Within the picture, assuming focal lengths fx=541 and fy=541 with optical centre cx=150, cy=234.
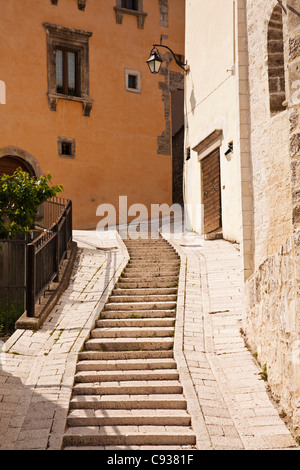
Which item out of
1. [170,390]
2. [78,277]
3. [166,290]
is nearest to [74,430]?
[170,390]

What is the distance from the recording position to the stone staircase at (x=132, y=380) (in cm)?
592

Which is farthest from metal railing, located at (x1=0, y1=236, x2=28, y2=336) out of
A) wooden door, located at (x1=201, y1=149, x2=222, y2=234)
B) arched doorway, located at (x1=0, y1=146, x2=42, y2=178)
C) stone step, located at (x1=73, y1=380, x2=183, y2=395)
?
arched doorway, located at (x1=0, y1=146, x2=42, y2=178)

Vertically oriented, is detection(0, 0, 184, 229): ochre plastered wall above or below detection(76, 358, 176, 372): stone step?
above

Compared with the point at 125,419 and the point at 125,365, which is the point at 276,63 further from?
the point at 125,419

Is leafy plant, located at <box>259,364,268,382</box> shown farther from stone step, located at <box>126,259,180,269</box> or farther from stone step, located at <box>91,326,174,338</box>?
stone step, located at <box>126,259,180,269</box>

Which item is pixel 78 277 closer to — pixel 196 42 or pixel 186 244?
pixel 186 244

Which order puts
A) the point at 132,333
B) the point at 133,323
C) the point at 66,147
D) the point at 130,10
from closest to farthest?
the point at 132,333 < the point at 133,323 < the point at 66,147 < the point at 130,10

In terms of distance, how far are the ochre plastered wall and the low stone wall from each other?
12206 mm

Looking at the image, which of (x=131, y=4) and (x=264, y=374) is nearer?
(x=264, y=374)

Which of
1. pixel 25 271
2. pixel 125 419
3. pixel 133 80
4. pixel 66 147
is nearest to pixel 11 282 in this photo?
pixel 25 271

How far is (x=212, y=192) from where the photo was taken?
15.4 m

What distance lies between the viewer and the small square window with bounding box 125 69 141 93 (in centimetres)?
2022

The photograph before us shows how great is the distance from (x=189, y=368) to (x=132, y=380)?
783 mm
